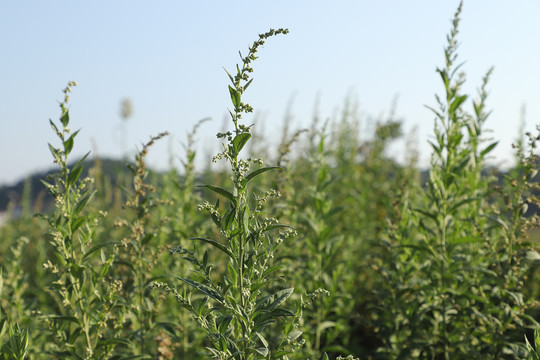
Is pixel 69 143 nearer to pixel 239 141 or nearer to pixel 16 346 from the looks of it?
pixel 16 346

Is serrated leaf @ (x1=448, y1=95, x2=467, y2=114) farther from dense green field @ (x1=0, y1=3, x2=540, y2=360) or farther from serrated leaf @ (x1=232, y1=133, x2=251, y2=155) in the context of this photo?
serrated leaf @ (x1=232, y1=133, x2=251, y2=155)

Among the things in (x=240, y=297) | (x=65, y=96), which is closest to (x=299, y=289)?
(x=240, y=297)

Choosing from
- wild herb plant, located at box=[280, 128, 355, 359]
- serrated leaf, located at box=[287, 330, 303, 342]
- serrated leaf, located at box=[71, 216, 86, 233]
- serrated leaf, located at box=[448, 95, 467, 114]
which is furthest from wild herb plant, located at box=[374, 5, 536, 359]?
serrated leaf, located at box=[71, 216, 86, 233]

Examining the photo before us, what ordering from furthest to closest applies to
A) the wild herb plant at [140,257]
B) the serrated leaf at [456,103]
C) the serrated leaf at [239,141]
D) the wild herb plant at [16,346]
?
the serrated leaf at [456,103] → the wild herb plant at [140,257] → the wild herb plant at [16,346] → the serrated leaf at [239,141]

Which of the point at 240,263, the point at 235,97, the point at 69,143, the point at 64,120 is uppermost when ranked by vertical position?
the point at 235,97

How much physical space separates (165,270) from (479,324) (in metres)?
2.43

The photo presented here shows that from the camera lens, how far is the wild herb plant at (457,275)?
10.3 feet

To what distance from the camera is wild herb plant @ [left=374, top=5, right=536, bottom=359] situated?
313 cm

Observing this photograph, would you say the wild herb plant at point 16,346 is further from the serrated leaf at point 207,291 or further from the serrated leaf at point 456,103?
the serrated leaf at point 456,103

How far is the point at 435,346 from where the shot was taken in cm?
333

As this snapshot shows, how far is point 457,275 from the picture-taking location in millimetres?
3373

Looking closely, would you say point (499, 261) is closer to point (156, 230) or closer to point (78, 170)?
point (156, 230)

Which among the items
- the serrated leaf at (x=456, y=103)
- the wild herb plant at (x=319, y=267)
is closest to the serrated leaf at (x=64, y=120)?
the wild herb plant at (x=319, y=267)

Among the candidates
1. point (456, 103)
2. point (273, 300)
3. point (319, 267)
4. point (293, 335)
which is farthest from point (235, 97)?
point (319, 267)
